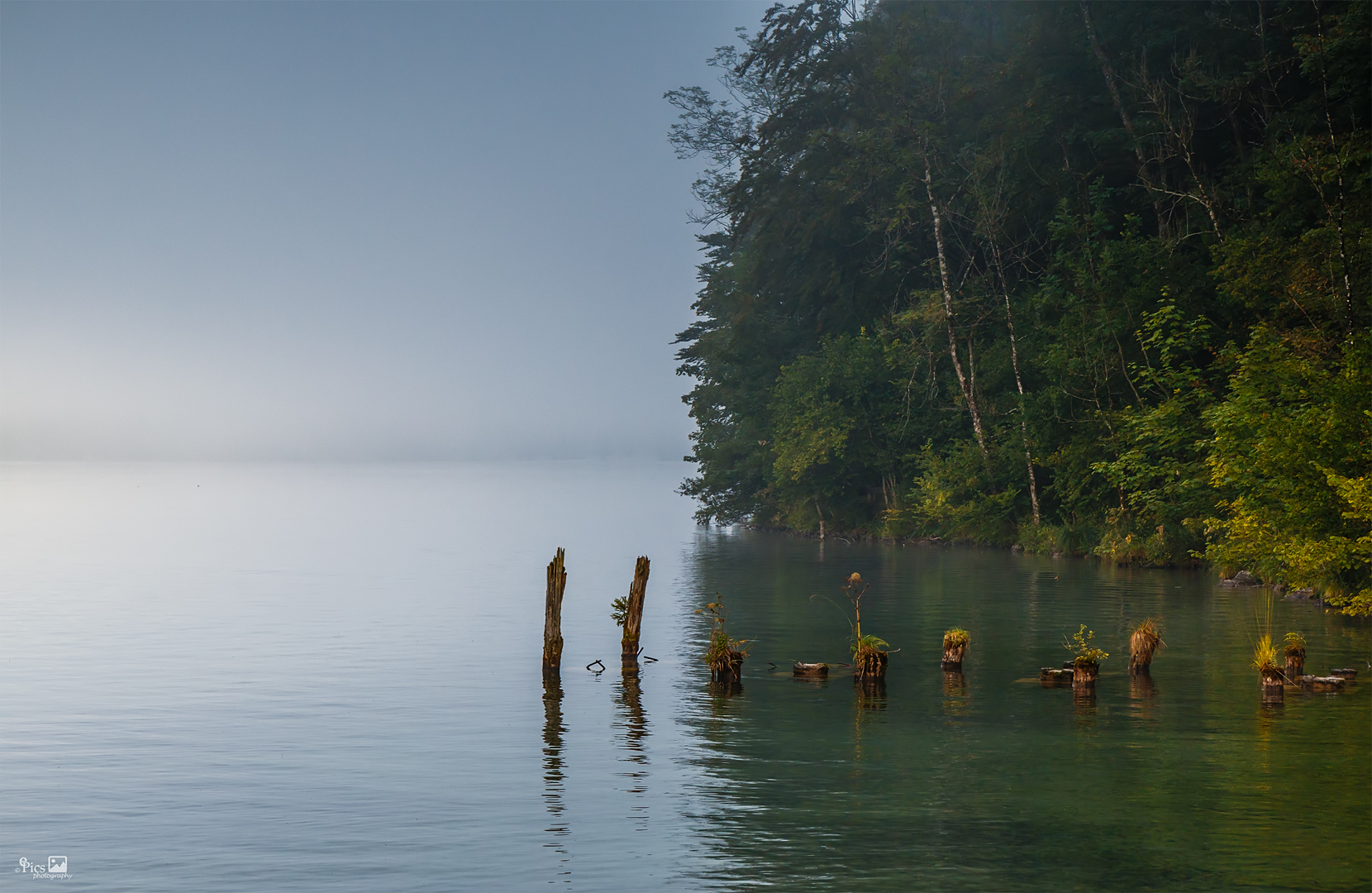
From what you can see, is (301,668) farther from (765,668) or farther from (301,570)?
(301,570)

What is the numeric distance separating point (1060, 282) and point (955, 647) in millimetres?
29866

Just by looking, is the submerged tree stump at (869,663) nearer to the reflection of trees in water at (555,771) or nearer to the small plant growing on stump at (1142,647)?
the small plant growing on stump at (1142,647)

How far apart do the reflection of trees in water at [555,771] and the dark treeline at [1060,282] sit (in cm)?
1636

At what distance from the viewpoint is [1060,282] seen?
51.8 meters

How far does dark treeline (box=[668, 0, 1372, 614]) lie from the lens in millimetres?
34938

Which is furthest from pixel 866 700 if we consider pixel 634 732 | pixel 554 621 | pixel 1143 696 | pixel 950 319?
pixel 950 319

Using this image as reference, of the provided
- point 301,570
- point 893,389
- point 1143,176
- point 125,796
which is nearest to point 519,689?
point 125,796

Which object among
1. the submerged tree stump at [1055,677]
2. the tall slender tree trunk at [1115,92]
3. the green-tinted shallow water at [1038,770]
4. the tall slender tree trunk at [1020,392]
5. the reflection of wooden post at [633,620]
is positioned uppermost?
the tall slender tree trunk at [1115,92]

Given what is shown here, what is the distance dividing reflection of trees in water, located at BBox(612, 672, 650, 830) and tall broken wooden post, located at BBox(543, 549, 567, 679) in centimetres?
138

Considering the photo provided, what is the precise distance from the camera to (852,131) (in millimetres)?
60312

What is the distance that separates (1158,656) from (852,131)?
38.2 meters

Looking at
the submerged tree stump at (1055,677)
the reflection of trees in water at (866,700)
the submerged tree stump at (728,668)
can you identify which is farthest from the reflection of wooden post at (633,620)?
the submerged tree stump at (1055,677)

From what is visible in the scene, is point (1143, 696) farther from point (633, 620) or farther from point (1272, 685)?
point (633, 620)

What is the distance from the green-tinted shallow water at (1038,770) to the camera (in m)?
13.3
